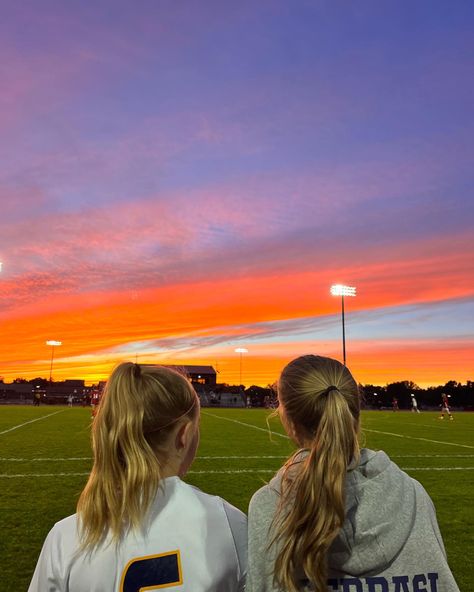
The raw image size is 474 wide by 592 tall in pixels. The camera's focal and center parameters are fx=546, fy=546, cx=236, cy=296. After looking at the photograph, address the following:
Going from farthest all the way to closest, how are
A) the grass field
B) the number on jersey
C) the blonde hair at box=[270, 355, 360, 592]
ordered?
the grass field < the blonde hair at box=[270, 355, 360, 592] < the number on jersey

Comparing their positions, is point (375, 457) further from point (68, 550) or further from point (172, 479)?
point (68, 550)

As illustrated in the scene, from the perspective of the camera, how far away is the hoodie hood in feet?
6.08

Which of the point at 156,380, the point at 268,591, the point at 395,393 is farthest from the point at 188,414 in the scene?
the point at 395,393

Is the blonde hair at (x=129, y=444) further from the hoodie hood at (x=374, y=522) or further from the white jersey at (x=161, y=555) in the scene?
the hoodie hood at (x=374, y=522)

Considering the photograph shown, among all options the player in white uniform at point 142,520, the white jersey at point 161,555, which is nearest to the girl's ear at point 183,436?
the player in white uniform at point 142,520

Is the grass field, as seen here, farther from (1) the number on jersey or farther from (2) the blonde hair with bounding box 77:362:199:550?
(1) the number on jersey

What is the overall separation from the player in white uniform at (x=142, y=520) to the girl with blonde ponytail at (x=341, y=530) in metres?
0.17

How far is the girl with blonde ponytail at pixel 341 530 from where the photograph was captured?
185 cm

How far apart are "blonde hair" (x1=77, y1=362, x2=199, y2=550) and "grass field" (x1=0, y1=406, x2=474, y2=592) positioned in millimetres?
909

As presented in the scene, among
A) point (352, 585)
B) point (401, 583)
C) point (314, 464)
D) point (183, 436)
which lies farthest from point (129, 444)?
point (401, 583)

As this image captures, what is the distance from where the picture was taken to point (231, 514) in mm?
1694

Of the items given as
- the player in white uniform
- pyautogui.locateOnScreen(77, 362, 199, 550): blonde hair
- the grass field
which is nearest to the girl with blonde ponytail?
the player in white uniform

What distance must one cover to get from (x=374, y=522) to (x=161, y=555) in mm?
774

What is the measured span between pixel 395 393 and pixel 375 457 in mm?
119450
